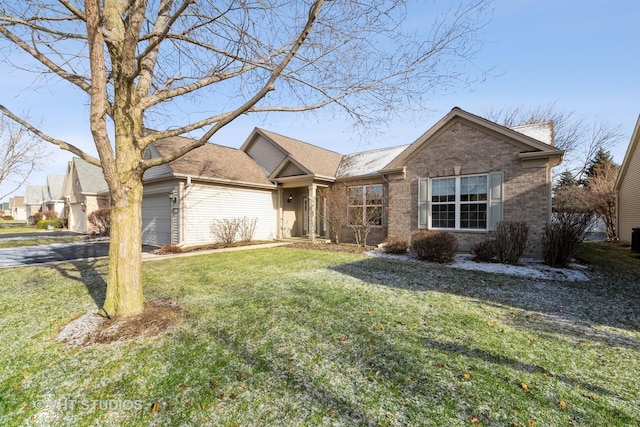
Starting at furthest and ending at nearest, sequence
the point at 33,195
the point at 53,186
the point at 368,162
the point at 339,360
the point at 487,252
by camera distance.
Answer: the point at 33,195 → the point at 53,186 → the point at 368,162 → the point at 487,252 → the point at 339,360

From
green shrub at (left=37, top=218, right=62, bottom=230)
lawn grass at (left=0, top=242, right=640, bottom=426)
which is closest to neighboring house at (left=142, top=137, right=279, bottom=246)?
lawn grass at (left=0, top=242, right=640, bottom=426)

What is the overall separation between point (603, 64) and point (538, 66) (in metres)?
8.48

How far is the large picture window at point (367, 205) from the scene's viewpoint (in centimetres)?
1295

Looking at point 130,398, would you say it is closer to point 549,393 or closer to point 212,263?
point 549,393

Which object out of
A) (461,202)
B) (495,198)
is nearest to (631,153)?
(495,198)

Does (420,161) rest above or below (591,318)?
above

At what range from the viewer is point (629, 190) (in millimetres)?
15258

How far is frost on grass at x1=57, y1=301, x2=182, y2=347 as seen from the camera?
3.88 metres

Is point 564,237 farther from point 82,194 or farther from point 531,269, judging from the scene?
point 82,194

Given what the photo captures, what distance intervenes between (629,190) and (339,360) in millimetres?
20506

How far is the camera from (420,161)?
1183 cm

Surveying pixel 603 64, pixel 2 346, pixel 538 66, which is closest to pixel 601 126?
pixel 603 64

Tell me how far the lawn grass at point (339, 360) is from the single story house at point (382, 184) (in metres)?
4.56

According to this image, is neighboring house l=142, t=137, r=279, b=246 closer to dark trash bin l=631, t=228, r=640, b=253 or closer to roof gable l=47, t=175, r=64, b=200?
dark trash bin l=631, t=228, r=640, b=253
